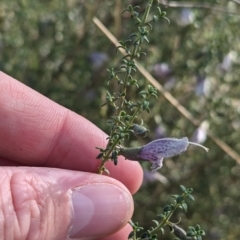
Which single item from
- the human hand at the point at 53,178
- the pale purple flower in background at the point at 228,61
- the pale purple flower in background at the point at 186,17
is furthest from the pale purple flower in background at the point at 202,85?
the human hand at the point at 53,178

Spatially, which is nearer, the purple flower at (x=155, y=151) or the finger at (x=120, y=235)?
the purple flower at (x=155, y=151)

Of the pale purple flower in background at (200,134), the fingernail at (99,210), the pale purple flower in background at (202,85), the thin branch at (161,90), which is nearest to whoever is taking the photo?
the fingernail at (99,210)

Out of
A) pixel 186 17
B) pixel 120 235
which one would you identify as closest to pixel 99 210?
pixel 120 235

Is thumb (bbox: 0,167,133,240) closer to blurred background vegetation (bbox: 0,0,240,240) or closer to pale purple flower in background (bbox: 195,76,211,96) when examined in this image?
blurred background vegetation (bbox: 0,0,240,240)

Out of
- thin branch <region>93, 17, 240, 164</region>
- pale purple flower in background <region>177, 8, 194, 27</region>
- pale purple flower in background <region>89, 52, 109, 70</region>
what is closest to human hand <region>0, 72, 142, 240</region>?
thin branch <region>93, 17, 240, 164</region>

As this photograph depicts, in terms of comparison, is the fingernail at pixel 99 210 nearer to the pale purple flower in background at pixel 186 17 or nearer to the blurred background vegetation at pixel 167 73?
the blurred background vegetation at pixel 167 73

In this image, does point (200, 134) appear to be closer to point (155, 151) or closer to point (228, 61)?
point (228, 61)

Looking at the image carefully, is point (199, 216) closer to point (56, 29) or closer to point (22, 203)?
point (56, 29)

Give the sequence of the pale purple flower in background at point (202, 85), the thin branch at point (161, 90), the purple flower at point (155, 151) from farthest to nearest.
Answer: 1. the pale purple flower in background at point (202, 85)
2. the thin branch at point (161, 90)
3. the purple flower at point (155, 151)
